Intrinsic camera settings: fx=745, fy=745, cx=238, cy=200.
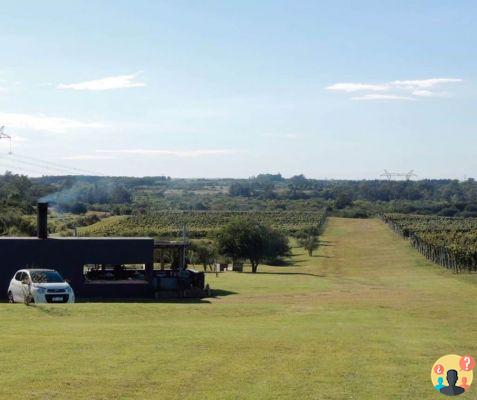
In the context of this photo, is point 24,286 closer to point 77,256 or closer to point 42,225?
point 77,256

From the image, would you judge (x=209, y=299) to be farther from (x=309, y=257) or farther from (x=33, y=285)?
(x=309, y=257)

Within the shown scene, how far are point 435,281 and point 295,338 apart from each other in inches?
1217

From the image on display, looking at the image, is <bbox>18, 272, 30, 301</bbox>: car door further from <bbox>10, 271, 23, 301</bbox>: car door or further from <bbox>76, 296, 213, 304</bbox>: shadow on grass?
<bbox>76, 296, 213, 304</bbox>: shadow on grass

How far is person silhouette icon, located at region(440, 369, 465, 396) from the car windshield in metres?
18.8

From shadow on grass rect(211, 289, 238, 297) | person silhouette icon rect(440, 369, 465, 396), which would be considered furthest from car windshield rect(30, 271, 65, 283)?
person silhouette icon rect(440, 369, 465, 396)

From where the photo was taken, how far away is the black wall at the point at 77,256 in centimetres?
3297

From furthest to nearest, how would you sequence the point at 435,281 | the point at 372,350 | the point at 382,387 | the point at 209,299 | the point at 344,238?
the point at 344,238 → the point at 435,281 → the point at 209,299 → the point at 372,350 → the point at 382,387

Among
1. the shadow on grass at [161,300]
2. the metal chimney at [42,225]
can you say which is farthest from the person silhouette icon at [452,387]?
the metal chimney at [42,225]

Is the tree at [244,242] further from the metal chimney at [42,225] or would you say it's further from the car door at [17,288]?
the car door at [17,288]

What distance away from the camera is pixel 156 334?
18156mm

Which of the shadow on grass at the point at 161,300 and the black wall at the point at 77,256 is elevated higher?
the black wall at the point at 77,256

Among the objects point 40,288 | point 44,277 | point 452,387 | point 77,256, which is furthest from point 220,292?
point 452,387

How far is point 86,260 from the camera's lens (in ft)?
112

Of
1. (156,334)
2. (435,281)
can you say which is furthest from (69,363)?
(435,281)
